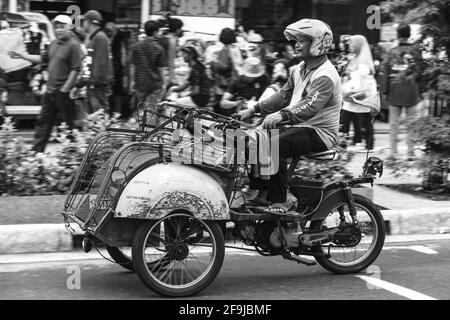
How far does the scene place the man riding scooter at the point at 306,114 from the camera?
6.15 meters

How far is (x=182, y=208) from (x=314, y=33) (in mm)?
1667

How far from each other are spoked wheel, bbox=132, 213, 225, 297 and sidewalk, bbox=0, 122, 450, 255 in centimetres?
146

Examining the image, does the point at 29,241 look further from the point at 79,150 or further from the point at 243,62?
the point at 243,62

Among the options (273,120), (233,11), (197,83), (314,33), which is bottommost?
(273,120)

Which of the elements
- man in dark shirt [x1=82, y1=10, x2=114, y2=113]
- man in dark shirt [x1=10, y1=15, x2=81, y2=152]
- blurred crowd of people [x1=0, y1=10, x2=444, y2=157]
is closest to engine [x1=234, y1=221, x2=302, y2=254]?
blurred crowd of people [x1=0, y1=10, x2=444, y2=157]

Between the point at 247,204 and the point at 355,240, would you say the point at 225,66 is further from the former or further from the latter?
the point at 247,204

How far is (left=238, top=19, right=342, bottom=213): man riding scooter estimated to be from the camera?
6.15 meters

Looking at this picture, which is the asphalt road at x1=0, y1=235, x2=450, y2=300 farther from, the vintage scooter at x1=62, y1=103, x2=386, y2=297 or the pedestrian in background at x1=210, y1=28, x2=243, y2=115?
the pedestrian in background at x1=210, y1=28, x2=243, y2=115

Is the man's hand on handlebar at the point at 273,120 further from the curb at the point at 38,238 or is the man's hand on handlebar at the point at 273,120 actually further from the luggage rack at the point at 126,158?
the curb at the point at 38,238

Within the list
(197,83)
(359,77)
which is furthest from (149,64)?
(359,77)

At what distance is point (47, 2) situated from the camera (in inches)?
613

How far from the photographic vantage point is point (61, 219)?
7.56 meters

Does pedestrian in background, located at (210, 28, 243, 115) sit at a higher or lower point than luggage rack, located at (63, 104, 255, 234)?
higher
